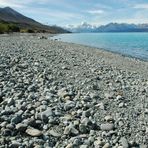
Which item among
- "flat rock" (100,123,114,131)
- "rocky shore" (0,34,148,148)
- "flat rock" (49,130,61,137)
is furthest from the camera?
"flat rock" (100,123,114,131)

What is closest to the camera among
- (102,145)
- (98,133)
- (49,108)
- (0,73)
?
(102,145)

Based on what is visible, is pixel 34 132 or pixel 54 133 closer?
pixel 34 132

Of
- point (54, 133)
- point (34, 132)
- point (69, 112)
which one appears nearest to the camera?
point (34, 132)

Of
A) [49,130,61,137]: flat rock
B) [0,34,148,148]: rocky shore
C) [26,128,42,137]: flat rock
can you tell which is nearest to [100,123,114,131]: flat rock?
[0,34,148,148]: rocky shore

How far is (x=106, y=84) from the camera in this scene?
51.9 feet

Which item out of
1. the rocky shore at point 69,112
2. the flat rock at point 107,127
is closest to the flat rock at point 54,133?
the rocky shore at point 69,112

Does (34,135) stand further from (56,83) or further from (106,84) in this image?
(106,84)

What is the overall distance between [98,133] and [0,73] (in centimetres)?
670

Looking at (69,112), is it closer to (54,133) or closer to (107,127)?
(107,127)

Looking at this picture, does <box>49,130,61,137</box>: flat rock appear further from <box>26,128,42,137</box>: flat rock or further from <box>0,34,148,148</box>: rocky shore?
<box>26,128,42,137</box>: flat rock

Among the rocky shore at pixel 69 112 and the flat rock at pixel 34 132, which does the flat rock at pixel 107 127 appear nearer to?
the rocky shore at pixel 69 112

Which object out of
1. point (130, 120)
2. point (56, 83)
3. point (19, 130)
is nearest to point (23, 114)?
point (19, 130)

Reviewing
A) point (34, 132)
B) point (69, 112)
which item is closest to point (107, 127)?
point (69, 112)

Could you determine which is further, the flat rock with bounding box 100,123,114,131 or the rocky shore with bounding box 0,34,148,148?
the flat rock with bounding box 100,123,114,131
